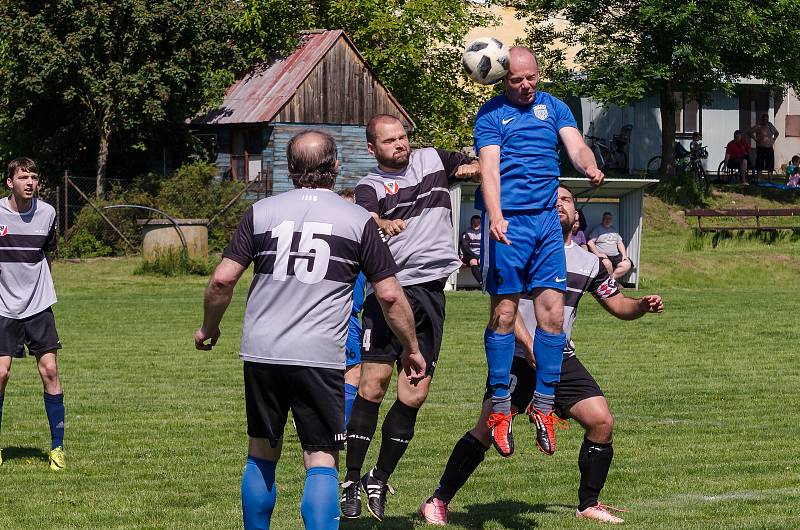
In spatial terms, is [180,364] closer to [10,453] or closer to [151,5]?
[10,453]

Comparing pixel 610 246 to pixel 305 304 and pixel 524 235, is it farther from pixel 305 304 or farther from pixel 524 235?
pixel 305 304

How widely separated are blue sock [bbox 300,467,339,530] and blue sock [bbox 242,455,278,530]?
0.25m

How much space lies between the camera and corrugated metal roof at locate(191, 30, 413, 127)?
46.3 metres

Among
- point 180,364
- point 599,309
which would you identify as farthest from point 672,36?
point 180,364

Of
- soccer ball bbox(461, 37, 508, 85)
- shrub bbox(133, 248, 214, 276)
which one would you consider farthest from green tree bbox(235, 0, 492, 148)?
soccer ball bbox(461, 37, 508, 85)

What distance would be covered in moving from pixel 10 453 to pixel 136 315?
13.8 meters

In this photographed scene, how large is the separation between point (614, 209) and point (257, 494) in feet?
84.0

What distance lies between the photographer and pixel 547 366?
7.62m

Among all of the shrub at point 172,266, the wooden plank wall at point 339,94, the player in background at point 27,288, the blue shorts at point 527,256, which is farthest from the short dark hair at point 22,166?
the wooden plank wall at point 339,94

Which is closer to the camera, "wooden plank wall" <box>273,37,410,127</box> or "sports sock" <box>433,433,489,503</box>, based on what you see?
"sports sock" <box>433,433,489,503</box>

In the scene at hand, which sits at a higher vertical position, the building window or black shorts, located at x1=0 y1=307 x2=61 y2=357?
the building window

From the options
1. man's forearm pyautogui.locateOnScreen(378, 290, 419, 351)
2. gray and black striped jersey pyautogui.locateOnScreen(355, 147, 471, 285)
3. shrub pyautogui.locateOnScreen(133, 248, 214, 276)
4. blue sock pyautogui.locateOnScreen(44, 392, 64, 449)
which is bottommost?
shrub pyautogui.locateOnScreen(133, 248, 214, 276)

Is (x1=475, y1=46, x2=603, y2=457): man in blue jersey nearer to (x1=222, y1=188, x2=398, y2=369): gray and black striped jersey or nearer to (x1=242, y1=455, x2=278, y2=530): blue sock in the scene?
(x1=222, y1=188, x2=398, y2=369): gray and black striped jersey

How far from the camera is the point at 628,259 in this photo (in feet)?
94.1
